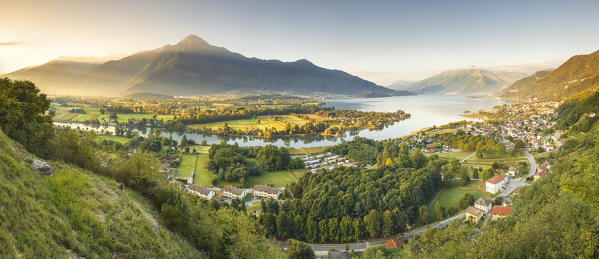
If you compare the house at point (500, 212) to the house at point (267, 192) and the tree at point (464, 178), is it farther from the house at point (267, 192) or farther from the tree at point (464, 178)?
the house at point (267, 192)

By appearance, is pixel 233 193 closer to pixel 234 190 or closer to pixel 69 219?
pixel 234 190

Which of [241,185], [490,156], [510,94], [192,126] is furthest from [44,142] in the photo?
[510,94]

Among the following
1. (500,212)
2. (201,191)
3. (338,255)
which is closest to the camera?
(338,255)

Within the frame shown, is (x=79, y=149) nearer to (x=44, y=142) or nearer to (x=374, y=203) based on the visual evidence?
(x=44, y=142)

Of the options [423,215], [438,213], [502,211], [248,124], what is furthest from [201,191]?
[248,124]

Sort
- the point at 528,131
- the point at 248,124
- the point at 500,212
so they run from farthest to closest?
the point at 248,124 → the point at 528,131 → the point at 500,212

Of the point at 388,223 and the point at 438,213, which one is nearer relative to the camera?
the point at 388,223

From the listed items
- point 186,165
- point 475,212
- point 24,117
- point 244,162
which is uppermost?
point 24,117

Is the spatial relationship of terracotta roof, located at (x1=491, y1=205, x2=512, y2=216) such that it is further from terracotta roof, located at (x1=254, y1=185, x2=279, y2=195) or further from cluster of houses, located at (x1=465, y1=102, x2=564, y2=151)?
cluster of houses, located at (x1=465, y1=102, x2=564, y2=151)
